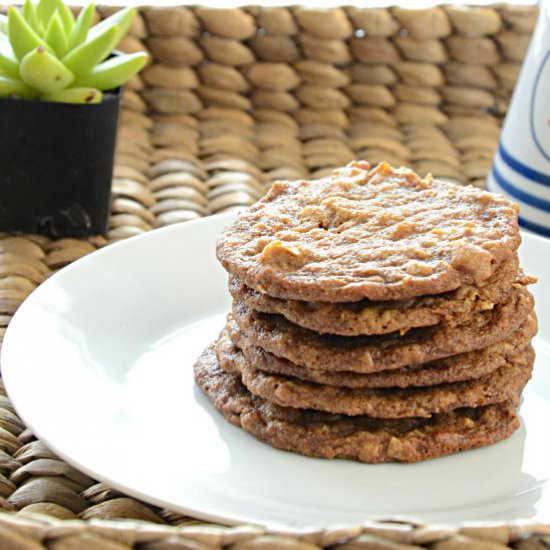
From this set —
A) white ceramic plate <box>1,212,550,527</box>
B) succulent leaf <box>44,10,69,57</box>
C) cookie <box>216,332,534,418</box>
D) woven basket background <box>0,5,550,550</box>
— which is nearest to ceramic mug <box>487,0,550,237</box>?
woven basket background <box>0,5,550,550</box>

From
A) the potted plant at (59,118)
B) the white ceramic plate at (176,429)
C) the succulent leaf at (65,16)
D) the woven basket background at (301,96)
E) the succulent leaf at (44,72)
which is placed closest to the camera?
the white ceramic plate at (176,429)

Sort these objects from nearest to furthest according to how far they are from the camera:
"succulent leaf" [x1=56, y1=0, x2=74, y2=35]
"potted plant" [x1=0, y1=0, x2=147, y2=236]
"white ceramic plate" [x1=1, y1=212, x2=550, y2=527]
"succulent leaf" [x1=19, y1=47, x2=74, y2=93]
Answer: "white ceramic plate" [x1=1, y1=212, x2=550, y2=527] < "succulent leaf" [x1=19, y1=47, x2=74, y2=93] < "potted plant" [x1=0, y1=0, x2=147, y2=236] < "succulent leaf" [x1=56, y1=0, x2=74, y2=35]

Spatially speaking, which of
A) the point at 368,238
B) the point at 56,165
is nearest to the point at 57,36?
the point at 56,165

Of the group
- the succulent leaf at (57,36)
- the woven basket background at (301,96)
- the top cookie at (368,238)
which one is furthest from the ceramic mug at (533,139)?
the succulent leaf at (57,36)

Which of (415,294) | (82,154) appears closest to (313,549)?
(415,294)

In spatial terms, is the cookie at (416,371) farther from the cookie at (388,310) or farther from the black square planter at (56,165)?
the black square planter at (56,165)

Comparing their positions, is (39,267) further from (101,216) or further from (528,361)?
(528,361)

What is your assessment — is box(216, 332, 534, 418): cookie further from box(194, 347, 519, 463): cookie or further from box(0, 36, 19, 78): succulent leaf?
box(0, 36, 19, 78): succulent leaf
